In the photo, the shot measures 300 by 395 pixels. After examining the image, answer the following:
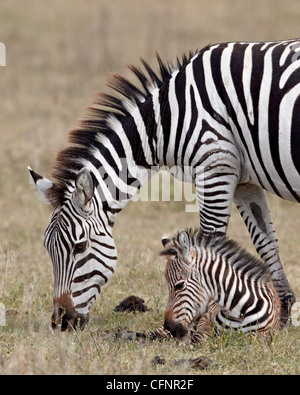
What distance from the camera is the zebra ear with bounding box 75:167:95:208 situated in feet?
18.8

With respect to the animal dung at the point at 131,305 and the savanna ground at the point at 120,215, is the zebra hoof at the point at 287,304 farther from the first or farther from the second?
the animal dung at the point at 131,305

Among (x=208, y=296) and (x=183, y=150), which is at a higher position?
(x=183, y=150)

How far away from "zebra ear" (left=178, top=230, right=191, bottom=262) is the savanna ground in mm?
724

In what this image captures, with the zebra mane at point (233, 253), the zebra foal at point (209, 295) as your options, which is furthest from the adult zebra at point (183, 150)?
the zebra foal at point (209, 295)

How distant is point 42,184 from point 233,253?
1.78 meters

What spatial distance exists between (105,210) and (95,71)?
1327 centimetres

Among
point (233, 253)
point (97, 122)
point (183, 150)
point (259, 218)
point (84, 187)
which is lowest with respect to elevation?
point (233, 253)

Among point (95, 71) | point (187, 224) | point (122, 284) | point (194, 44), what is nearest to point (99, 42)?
point (95, 71)

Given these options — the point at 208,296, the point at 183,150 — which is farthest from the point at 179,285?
the point at 183,150

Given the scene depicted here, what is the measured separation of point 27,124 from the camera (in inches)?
579

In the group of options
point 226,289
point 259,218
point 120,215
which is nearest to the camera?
point 226,289

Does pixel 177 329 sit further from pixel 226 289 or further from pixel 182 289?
pixel 226 289

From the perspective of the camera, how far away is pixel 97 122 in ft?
21.1

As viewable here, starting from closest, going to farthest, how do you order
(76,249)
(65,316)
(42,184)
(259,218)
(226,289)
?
(226,289)
(65,316)
(76,249)
(42,184)
(259,218)
